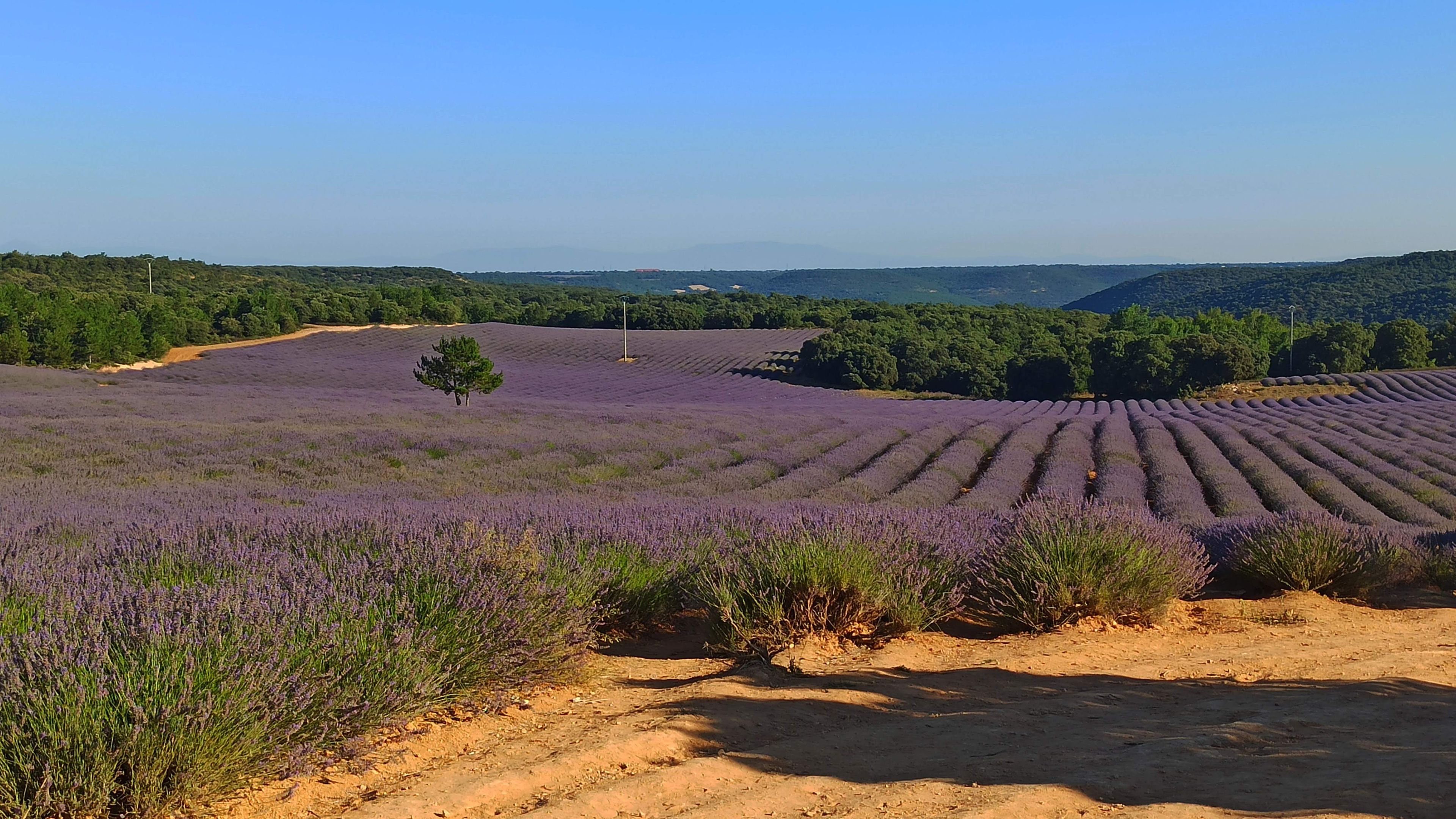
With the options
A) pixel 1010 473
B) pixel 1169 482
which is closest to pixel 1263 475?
pixel 1169 482

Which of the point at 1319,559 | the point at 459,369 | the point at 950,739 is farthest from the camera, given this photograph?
the point at 459,369

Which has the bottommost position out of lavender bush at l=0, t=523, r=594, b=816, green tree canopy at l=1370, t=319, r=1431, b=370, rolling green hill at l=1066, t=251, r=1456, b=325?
lavender bush at l=0, t=523, r=594, b=816

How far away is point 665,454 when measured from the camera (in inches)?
698

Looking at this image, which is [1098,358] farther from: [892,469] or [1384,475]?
[892,469]

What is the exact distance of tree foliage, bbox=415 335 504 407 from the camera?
28.5m

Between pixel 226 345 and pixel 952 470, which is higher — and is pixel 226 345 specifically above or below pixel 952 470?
above

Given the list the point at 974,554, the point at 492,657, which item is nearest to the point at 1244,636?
the point at 974,554

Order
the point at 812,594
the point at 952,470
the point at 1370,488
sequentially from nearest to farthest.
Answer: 1. the point at 812,594
2. the point at 1370,488
3. the point at 952,470

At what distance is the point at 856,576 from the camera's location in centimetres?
519

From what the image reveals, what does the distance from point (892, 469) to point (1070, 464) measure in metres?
4.00

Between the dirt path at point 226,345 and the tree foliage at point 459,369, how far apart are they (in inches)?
851

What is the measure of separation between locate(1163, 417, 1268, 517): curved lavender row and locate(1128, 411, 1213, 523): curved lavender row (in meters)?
0.19

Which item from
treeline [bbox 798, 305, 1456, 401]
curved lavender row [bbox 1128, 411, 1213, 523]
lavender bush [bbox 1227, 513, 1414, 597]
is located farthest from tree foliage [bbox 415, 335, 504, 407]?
treeline [bbox 798, 305, 1456, 401]

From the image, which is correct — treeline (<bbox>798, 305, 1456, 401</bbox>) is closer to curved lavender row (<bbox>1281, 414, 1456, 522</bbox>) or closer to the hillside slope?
curved lavender row (<bbox>1281, 414, 1456, 522</bbox>)
